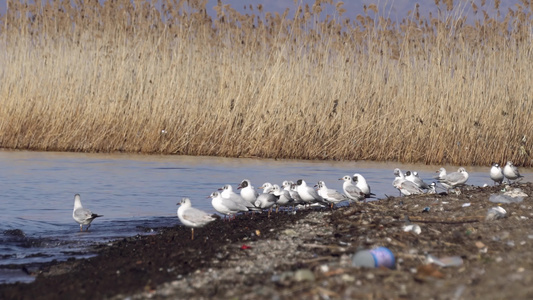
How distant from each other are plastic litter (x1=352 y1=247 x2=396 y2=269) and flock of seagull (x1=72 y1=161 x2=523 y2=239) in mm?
2743

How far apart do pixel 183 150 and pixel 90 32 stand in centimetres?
284

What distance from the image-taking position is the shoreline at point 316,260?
172 inches

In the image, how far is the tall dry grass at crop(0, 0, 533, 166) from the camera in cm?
1480

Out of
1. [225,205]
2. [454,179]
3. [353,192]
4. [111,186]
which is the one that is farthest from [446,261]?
[111,186]

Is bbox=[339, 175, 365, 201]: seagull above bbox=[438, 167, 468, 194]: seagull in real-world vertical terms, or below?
below

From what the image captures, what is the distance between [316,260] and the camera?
532 centimetres

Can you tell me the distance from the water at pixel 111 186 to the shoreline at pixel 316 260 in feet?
2.15

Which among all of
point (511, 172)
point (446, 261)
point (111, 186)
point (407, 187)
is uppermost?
point (446, 261)

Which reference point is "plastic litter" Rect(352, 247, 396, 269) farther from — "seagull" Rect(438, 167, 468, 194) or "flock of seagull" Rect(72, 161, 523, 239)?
"seagull" Rect(438, 167, 468, 194)

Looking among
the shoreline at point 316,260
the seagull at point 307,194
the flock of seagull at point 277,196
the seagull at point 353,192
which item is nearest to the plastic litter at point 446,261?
the shoreline at point 316,260

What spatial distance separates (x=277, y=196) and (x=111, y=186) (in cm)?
370

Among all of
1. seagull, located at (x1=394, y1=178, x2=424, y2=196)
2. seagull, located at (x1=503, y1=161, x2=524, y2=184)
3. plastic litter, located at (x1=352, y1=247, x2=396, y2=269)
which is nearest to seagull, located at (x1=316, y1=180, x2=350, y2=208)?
seagull, located at (x1=394, y1=178, x2=424, y2=196)

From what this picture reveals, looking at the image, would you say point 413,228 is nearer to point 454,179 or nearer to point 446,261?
point 446,261

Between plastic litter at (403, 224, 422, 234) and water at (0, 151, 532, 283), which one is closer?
plastic litter at (403, 224, 422, 234)
